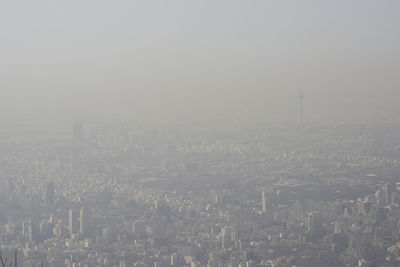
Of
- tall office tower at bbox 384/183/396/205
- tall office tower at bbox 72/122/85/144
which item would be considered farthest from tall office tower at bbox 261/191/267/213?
tall office tower at bbox 72/122/85/144

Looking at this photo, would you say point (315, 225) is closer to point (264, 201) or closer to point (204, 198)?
point (264, 201)

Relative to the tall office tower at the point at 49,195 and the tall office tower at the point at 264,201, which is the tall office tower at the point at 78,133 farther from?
the tall office tower at the point at 264,201

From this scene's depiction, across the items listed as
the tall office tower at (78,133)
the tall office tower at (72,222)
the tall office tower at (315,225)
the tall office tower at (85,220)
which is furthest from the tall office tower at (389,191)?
the tall office tower at (78,133)

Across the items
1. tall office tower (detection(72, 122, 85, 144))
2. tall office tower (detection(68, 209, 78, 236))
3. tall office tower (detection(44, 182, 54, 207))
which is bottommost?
tall office tower (detection(68, 209, 78, 236))

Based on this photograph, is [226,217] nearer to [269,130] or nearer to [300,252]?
[300,252]

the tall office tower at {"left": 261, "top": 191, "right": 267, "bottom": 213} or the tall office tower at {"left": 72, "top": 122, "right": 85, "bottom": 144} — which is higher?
the tall office tower at {"left": 72, "top": 122, "right": 85, "bottom": 144}

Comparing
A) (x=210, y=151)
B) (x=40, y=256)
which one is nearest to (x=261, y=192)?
(x=40, y=256)

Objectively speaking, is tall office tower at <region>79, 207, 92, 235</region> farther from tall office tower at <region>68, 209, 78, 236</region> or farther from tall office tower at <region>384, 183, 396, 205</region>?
tall office tower at <region>384, 183, 396, 205</region>

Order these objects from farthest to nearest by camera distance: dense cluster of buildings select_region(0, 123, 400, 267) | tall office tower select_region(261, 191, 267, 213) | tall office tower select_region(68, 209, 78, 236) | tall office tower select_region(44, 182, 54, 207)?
1. tall office tower select_region(44, 182, 54, 207)
2. tall office tower select_region(261, 191, 267, 213)
3. tall office tower select_region(68, 209, 78, 236)
4. dense cluster of buildings select_region(0, 123, 400, 267)
